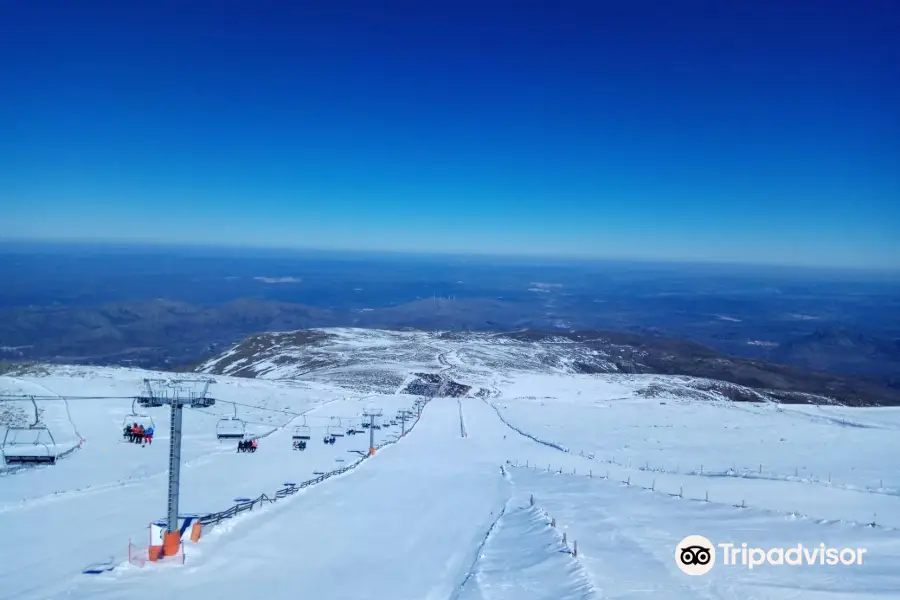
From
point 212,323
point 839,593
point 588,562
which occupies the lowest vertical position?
point 212,323

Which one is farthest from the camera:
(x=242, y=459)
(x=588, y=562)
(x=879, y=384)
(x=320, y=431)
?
(x=879, y=384)

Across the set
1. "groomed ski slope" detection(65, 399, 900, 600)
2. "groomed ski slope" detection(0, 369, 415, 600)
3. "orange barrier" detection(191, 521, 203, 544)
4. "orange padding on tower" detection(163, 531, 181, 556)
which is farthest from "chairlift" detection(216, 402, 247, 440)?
"orange padding on tower" detection(163, 531, 181, 556)

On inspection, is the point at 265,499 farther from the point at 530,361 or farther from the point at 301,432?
the point at 530,361

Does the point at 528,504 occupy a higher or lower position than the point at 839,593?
lower

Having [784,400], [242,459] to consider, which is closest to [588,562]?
[242,459]

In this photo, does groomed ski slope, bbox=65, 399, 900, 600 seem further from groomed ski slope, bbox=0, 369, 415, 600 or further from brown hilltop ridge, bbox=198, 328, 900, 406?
brown hilltop ridge, bbox=198, 328, 900, 406

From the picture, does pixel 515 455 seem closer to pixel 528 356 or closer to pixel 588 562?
pixel 588 562

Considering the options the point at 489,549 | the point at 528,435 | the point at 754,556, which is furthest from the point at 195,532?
the point at 528,435
